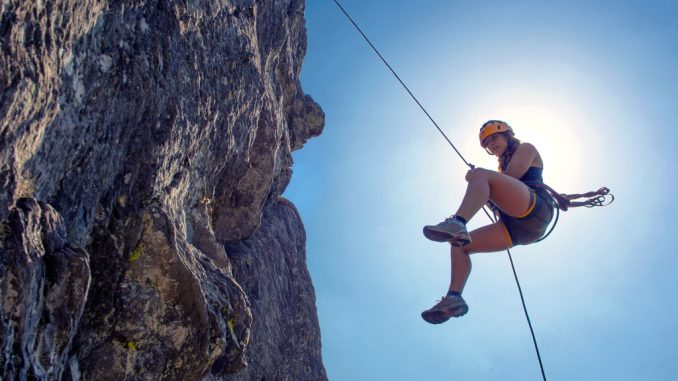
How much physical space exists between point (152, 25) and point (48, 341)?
3152 millimetres

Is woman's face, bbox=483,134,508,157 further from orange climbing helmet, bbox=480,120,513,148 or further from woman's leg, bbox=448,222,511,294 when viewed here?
woman's leg, bbox=448,222,511,294

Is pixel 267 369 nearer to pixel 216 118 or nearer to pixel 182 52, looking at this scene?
pixel 216 118

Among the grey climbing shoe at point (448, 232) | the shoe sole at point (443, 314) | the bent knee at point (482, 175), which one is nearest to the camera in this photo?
the grey climbing shoe at point (448, 232)

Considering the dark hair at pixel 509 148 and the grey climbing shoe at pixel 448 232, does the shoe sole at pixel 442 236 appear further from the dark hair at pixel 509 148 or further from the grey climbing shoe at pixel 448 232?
the dark hair at pixel 509 148

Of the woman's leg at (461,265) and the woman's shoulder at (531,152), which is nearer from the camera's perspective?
the woman's leg at (461,265)

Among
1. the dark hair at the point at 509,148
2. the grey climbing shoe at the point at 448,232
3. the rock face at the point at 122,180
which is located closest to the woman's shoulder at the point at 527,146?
the dark hair at the point at 509,148

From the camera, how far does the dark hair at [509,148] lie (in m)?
7.75

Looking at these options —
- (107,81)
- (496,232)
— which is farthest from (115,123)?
(496,232)

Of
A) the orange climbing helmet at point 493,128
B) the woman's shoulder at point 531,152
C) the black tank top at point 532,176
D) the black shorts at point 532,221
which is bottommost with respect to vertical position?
the black shorts at point 532,221

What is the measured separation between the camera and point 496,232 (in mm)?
7477

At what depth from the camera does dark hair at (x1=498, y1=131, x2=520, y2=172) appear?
7754 millimetres

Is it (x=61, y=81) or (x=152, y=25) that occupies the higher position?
(x=152, y=25)

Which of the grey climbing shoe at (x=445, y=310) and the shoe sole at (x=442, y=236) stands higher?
the shoe sole at (x=442, y=236)

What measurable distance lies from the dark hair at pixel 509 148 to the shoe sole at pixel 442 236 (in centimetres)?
223
